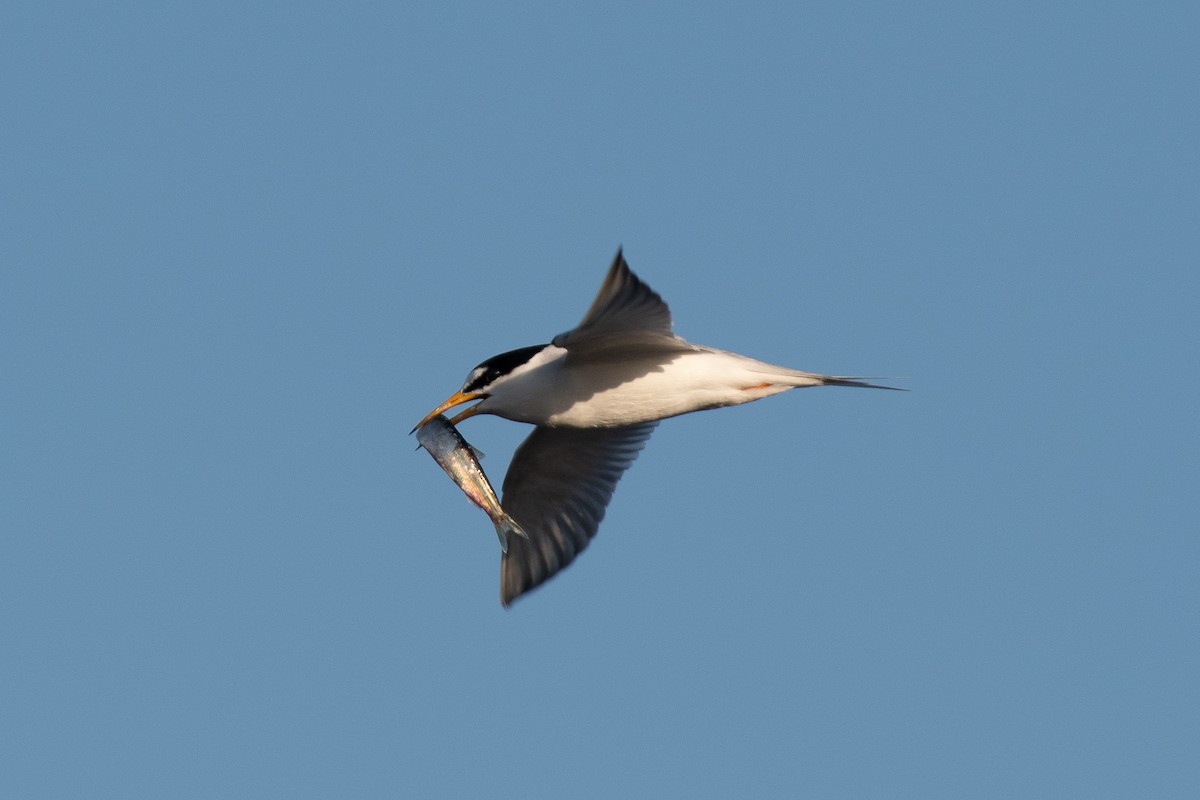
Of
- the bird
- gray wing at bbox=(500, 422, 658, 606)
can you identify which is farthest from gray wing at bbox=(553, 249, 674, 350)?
gray wing at bbox=(500, 422, 658, 606)

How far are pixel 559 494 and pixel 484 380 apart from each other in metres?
2.26

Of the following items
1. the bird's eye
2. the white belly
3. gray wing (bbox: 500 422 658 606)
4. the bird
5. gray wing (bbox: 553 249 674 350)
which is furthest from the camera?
gray wing (bbox: 500 422 658 606)

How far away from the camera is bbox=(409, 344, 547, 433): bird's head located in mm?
11742

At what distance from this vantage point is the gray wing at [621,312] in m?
9.53

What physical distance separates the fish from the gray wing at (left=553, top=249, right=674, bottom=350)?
1.09 metres

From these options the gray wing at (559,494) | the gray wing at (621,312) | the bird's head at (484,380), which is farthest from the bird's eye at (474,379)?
the gray wing at (559,494)

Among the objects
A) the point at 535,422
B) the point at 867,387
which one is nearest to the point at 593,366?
the point at 535,422

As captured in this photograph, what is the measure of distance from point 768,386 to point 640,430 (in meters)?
2.62

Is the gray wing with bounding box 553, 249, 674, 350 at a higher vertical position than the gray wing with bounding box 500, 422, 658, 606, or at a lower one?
higher

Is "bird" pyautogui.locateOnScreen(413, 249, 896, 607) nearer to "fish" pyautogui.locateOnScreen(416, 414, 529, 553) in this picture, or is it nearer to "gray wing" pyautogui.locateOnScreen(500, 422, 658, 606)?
"fish" pyautogui.locateOnScreen(416, 414, 529, 553)

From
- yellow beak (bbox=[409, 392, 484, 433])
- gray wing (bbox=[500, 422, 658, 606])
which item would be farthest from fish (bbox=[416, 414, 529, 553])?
gray wing (bbox=[500, 422, 658, 606])

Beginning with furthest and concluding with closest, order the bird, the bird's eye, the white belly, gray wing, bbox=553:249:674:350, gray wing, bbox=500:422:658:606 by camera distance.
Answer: gray wing, bbox=500:422:658:606, the bird's eye, the white belly, the bird, gray wing, bbox=553:249:674:350

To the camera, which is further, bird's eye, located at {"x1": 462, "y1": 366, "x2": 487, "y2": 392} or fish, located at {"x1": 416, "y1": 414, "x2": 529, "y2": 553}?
bird's eye, located at {"x1": 462, "y1": 366, "x2": 487, "y2": 392}

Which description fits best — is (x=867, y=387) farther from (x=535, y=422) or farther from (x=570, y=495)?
(x=570, y=495)
